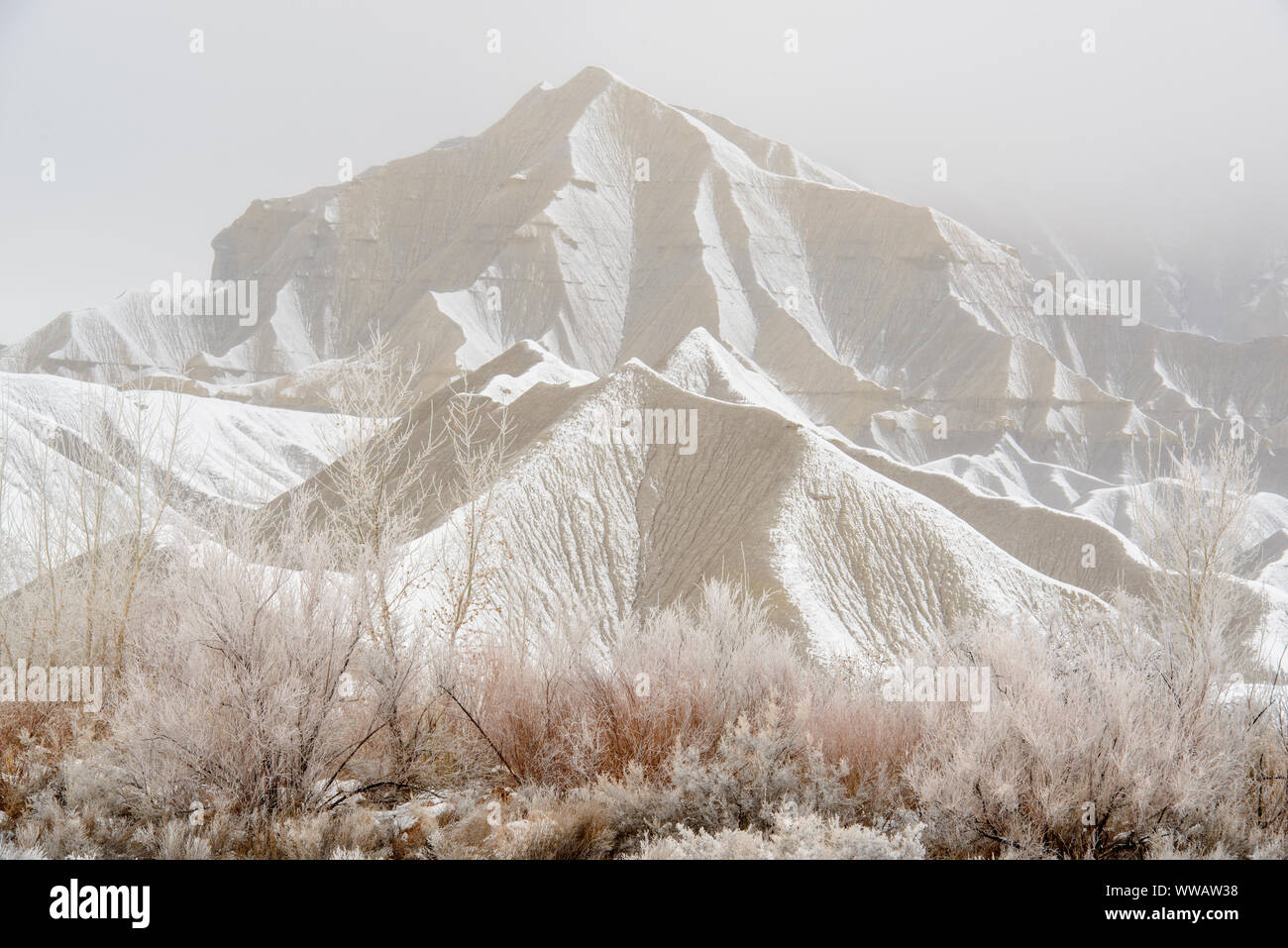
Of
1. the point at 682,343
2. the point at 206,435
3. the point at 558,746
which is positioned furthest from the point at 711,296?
the point at 558,746

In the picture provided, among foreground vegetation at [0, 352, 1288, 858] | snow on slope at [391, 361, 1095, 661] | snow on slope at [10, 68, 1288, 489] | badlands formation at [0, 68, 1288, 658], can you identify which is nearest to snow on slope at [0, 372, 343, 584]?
badlands formation at [0, 68, 1288, 658]

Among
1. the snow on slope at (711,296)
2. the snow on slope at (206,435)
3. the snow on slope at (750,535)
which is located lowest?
the snow on slope at (750,535)

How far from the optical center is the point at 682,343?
58.8 meters

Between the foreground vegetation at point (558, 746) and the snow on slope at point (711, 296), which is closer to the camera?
the foreground vegetation at point (558, 746)

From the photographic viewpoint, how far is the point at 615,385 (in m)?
42.8

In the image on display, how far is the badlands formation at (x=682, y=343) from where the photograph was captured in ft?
152

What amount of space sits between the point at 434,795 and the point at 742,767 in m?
2.55

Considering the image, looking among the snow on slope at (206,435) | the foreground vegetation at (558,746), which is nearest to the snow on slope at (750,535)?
the snow on slope at (206,435)

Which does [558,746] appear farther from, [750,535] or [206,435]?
[206,435]

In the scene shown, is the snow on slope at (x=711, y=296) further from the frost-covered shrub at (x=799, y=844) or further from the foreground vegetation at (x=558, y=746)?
the frost-covered shrub at (x=799, y=844)

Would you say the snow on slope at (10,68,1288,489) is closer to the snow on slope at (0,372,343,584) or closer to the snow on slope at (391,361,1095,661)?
the snow on slope at (0,372,343,584)

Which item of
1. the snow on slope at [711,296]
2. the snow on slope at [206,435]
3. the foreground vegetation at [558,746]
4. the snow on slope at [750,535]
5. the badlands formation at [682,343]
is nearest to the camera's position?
the foreground vegetation at [558,746]

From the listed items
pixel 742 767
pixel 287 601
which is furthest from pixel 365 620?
pixel 742 767
